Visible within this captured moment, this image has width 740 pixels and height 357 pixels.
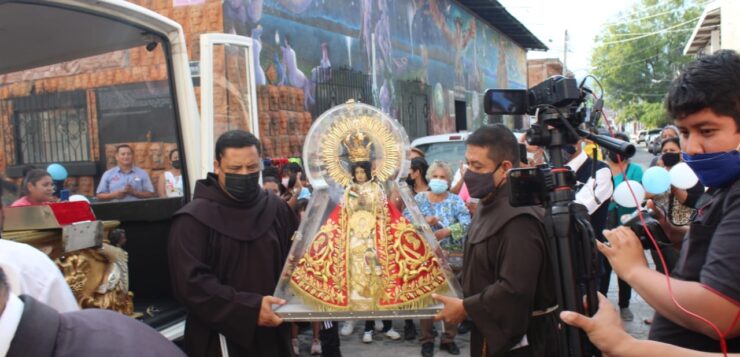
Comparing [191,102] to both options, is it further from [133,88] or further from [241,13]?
[241,13]

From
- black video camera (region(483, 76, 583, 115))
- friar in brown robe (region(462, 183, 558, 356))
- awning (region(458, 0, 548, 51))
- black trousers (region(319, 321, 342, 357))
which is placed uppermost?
awning (region(458, 0, 548, 51))

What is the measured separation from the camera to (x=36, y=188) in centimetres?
Result: 425

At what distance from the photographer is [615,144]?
2.38m

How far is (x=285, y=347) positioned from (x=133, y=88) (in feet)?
6.89

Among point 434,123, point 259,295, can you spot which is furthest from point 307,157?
point 434,123

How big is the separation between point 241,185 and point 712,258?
2363mm

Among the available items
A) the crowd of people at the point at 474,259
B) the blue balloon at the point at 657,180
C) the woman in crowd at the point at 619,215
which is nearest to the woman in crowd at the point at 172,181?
the crowd of people at the point at 474,259

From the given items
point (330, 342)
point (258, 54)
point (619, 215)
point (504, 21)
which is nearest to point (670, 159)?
point (619, 215)

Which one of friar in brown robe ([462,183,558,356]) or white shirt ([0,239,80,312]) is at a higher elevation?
white shirt ([0,239,80,312])

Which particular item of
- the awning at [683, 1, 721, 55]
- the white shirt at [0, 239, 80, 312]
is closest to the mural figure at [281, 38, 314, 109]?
the white shirt at [0, 239, 80, 312]

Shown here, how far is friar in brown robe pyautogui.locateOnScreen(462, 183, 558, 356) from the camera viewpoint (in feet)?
9.78

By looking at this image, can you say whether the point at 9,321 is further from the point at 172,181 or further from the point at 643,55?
the point at 643,55

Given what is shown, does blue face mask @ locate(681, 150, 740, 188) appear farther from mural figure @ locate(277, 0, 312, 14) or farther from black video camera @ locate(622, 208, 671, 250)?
mural figure @ locate(277, 0, 312, 14)

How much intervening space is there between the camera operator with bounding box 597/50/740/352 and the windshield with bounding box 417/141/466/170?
7.28 meters
